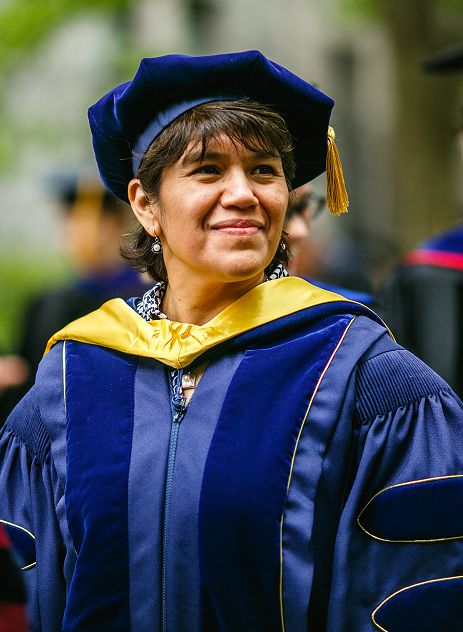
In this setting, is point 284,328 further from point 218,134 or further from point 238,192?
point 218,134

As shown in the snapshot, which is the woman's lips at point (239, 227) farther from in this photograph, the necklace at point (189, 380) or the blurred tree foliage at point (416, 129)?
the blurred tree foliage at point (416, 129)

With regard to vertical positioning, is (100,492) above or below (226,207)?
below

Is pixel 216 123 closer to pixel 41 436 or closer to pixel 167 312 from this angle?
pixel 167 312

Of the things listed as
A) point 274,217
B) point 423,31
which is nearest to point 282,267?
point 274,217

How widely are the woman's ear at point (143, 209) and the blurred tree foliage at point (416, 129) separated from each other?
683cm

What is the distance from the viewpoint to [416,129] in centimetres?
1016

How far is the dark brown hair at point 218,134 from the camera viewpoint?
283 centimetres

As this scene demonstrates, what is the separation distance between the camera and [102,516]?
2781 millimetres

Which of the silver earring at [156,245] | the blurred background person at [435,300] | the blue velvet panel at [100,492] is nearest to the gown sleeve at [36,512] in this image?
the blue velvet panel at [100,492]

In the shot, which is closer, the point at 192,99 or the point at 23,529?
the point at 192,99

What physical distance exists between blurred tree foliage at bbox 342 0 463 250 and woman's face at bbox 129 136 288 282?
22.8 ft

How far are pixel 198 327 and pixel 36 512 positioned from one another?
648mm

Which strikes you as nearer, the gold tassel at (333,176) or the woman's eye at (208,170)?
the woman's eye at (208,170)

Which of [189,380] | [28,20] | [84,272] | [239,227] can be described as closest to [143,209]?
[239,227]
